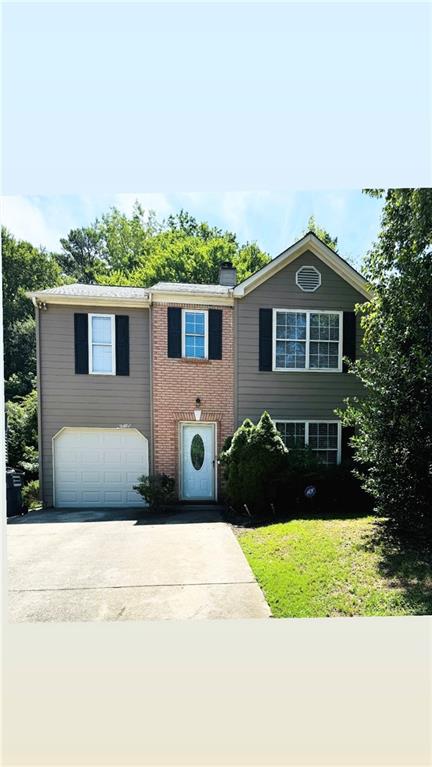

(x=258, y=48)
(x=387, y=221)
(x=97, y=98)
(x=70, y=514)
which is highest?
(x=258, y=48)

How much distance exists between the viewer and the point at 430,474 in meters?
5.23

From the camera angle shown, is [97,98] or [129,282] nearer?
[97,98]

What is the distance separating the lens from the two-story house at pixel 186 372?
343 inches

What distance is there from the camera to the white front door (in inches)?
351

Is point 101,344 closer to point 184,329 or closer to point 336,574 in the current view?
point 184,329

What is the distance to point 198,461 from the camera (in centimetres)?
896

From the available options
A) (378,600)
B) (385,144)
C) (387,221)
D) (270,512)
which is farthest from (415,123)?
(270,512)

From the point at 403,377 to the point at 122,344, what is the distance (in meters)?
6.18

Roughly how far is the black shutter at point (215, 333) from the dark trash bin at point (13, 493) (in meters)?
5.15

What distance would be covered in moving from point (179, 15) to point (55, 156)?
1.99 m

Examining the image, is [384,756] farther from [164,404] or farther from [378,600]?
[164,404]

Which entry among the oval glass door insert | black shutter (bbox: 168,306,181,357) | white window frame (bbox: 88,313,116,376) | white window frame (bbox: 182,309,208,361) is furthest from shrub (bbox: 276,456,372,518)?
white window frame (bbox: 88,313,116,376)

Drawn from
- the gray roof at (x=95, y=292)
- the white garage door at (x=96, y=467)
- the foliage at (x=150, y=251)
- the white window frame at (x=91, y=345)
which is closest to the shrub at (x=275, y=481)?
the white garage door at (x=96, y=467)

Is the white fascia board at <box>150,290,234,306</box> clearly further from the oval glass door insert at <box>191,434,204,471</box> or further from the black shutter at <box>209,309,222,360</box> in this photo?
the oval glass door insert at <box>191,434,204,471</box>
